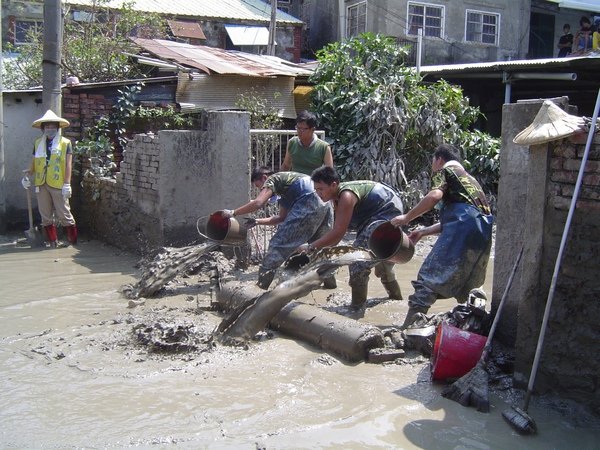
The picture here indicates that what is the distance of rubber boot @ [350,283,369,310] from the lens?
6.05 metres

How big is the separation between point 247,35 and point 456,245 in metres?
16.8

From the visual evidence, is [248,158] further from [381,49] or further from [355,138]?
[381,49]

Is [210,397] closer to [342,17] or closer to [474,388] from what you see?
[474,388]

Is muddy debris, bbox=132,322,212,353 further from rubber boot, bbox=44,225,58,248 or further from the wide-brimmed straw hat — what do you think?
Result: the wide-brimmed straw hat

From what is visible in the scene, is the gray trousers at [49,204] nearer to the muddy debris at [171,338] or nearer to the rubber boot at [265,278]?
the rubber boot at [265,278]

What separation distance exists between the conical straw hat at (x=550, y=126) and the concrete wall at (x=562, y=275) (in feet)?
0.34

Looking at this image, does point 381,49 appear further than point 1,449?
Yes

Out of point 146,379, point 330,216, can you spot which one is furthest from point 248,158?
point 146,379

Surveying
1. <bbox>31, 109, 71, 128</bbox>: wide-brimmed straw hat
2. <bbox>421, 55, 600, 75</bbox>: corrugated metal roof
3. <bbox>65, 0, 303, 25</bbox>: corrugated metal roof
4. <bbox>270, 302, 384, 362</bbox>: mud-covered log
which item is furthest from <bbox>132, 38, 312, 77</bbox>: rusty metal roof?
<bbox>65, 0, 303, 25</bbox>: corrugated metal roof

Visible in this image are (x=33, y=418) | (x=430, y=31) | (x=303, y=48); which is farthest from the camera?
(x=303, y=48)

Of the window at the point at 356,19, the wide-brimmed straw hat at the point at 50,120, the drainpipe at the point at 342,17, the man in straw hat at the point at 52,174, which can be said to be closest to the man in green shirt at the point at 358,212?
the man in straw hat at the point at 52,174

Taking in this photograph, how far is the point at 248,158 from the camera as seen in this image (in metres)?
7.72

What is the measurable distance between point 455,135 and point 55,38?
20.9 ft

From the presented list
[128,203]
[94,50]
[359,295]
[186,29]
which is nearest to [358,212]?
[359,295]
